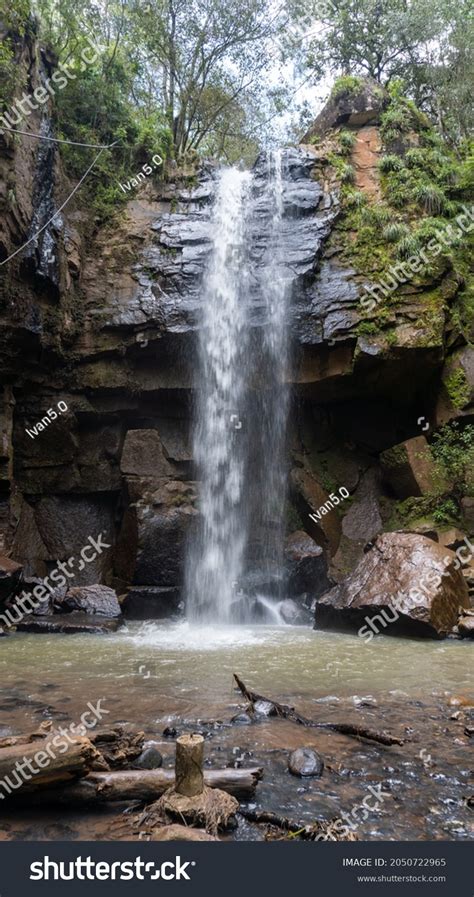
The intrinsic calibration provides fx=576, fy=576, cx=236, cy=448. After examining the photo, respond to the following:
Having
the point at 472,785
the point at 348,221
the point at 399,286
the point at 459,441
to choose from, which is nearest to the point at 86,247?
the point at 348,221

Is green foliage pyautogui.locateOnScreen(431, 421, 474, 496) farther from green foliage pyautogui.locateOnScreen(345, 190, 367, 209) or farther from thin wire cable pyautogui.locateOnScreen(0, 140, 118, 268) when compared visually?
thin wire cable pyautogui.locateOnScreen(0, 140, 118, 268)

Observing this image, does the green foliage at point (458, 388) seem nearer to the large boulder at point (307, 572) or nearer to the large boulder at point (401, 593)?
the large boulder at point (401, 593)

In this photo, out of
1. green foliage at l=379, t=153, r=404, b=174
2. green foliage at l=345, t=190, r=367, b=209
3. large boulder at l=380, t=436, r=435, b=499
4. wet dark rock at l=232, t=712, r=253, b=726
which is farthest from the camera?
green foliage at l=379, t=153, r=404, b=174

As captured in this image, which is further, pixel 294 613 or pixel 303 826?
pixel 294 613

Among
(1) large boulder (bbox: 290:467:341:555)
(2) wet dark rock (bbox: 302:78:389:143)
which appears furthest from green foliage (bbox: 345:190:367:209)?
(1) large boulder (bbox: 290:467:341:555)

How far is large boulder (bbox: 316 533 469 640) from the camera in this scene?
8.41 metres

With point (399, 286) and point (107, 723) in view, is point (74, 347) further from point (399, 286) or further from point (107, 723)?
point (107, 723)

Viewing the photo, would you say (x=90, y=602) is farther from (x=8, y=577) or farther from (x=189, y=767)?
(x=189, y=767)

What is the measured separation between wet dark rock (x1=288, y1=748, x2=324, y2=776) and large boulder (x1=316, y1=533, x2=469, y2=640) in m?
5.03

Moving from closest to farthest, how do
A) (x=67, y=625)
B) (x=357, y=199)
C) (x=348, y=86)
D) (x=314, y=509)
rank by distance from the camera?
1. (x=67, y=625)
2. (x=314, y=509)
3. (x=357, y=199)
4. (x=348, y=86)

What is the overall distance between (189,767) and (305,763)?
3.20 ft

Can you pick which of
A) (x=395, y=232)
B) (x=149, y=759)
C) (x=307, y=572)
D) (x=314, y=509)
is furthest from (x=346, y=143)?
(x=149, y=759)

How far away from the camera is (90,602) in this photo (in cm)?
1058

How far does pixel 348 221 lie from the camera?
1369 cm
